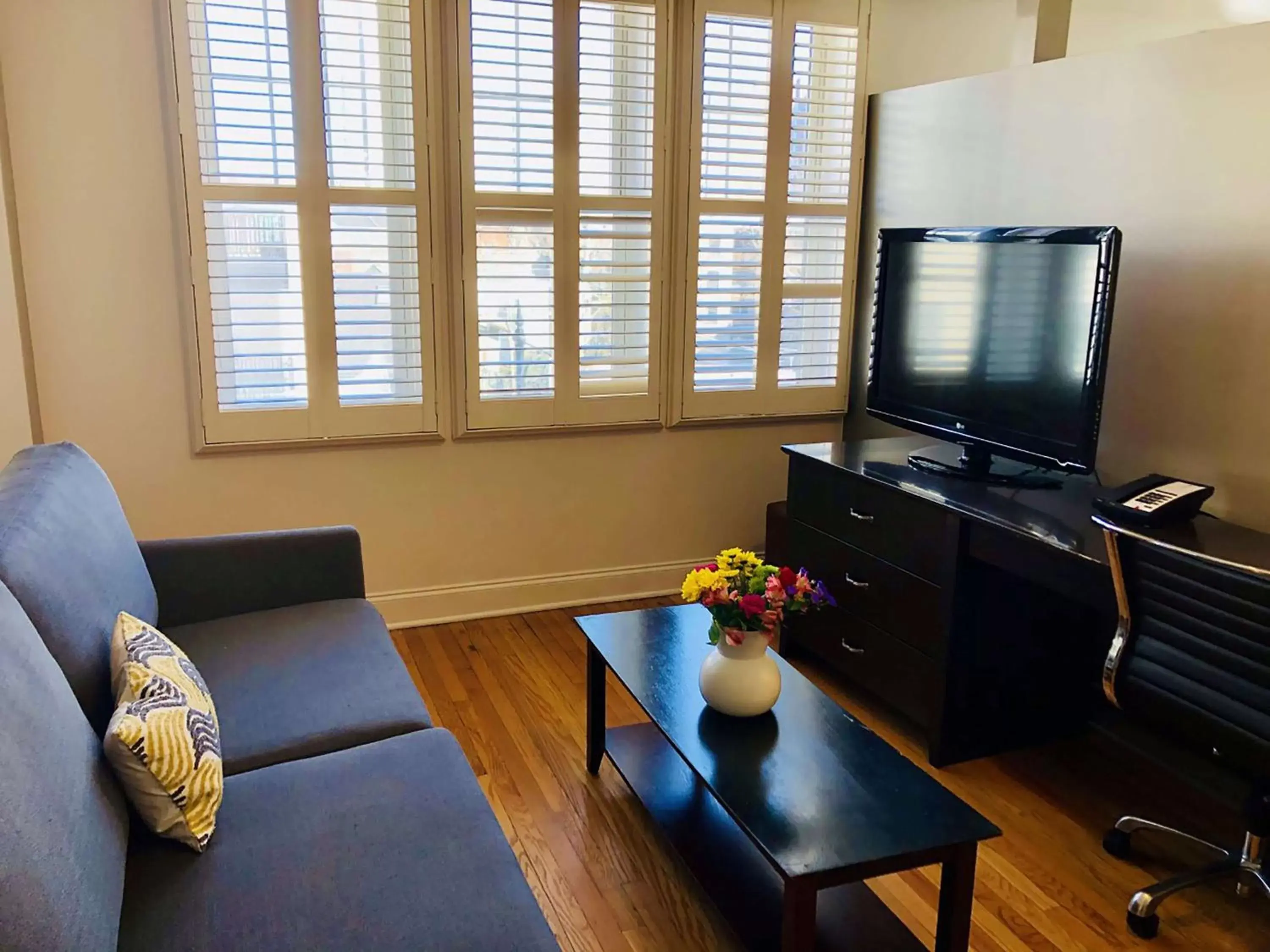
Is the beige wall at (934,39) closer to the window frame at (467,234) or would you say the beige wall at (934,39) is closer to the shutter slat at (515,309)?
the window frame at (467,234)

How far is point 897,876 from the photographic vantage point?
2293mm

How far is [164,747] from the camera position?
1558 mm

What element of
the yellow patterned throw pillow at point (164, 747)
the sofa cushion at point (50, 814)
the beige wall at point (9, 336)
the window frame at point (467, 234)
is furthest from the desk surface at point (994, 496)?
the beige wall at point (9, 336)

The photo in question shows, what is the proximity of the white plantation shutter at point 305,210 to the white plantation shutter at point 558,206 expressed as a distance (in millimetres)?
197

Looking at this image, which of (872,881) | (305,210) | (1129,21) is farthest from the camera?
(1129,21)

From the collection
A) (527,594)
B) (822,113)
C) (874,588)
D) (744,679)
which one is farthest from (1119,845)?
(822,113)

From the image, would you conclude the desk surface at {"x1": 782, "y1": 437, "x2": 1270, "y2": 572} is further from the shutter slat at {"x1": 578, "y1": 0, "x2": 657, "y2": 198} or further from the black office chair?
the shutter slat at {"x1": 578, "y1": 0, "x2": 657, "y2": 198}

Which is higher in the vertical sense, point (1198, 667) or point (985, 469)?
point (985, 469)

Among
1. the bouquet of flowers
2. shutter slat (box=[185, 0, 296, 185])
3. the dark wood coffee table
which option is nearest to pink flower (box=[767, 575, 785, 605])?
the bouquet of flowers

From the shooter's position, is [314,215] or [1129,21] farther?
[1129,21]

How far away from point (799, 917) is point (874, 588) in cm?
147

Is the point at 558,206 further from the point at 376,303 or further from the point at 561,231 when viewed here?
the point at 376,303

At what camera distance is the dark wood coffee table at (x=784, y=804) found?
1.68m

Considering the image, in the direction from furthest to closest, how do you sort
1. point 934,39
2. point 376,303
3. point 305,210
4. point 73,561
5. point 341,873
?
point 934,39 → point 376,303 → point 305,210 → point 73,561 → point 341,873
